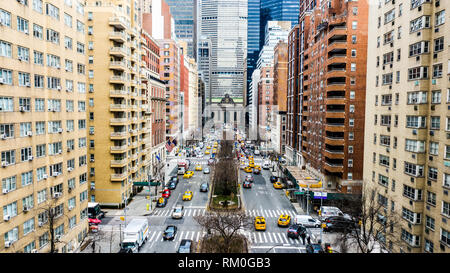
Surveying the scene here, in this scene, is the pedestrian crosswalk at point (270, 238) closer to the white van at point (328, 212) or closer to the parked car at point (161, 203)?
the white van at point (328, 212)

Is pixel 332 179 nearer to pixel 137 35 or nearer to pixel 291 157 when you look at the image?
pixel 291 157

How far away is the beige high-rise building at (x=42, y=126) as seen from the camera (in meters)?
24.0

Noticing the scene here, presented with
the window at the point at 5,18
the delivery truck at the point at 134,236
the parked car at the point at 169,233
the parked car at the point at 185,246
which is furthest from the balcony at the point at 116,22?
the parked car at the point at 185,246

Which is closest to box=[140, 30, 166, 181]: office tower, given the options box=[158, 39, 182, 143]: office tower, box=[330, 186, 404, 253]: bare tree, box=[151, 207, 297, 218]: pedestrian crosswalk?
box=[151, 207, 297, 218]: pedestrian crosswalk

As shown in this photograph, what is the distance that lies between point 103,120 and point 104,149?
4526 mm

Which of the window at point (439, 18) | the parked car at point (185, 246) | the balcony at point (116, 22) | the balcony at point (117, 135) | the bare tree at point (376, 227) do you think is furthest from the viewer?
the balcony at point (117, 135)

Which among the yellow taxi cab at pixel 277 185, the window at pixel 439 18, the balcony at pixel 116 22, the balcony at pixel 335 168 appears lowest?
the yellow taxi cab at pixel 277 185

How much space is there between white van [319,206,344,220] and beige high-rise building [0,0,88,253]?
31.7 m

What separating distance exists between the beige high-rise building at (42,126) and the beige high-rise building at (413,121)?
31.1 metres

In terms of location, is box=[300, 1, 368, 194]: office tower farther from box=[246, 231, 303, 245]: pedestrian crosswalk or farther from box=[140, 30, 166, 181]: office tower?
box=[140, 30, 166, 181]: office tower

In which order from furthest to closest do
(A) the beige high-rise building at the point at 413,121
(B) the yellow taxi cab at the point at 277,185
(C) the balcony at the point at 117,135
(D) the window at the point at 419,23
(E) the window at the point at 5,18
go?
(B) the yellow taxi cab at the point at 277,185 < (C) the balcony at the point at 117,135 < (D) the window at the point at 419,23 < (A) the beige high-rise building at the point at 413,121 < (E) the window at the point at 5,18

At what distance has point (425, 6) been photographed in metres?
27.2

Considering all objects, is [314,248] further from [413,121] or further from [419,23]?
[419,23]

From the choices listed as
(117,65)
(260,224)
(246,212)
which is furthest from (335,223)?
(117,65)
